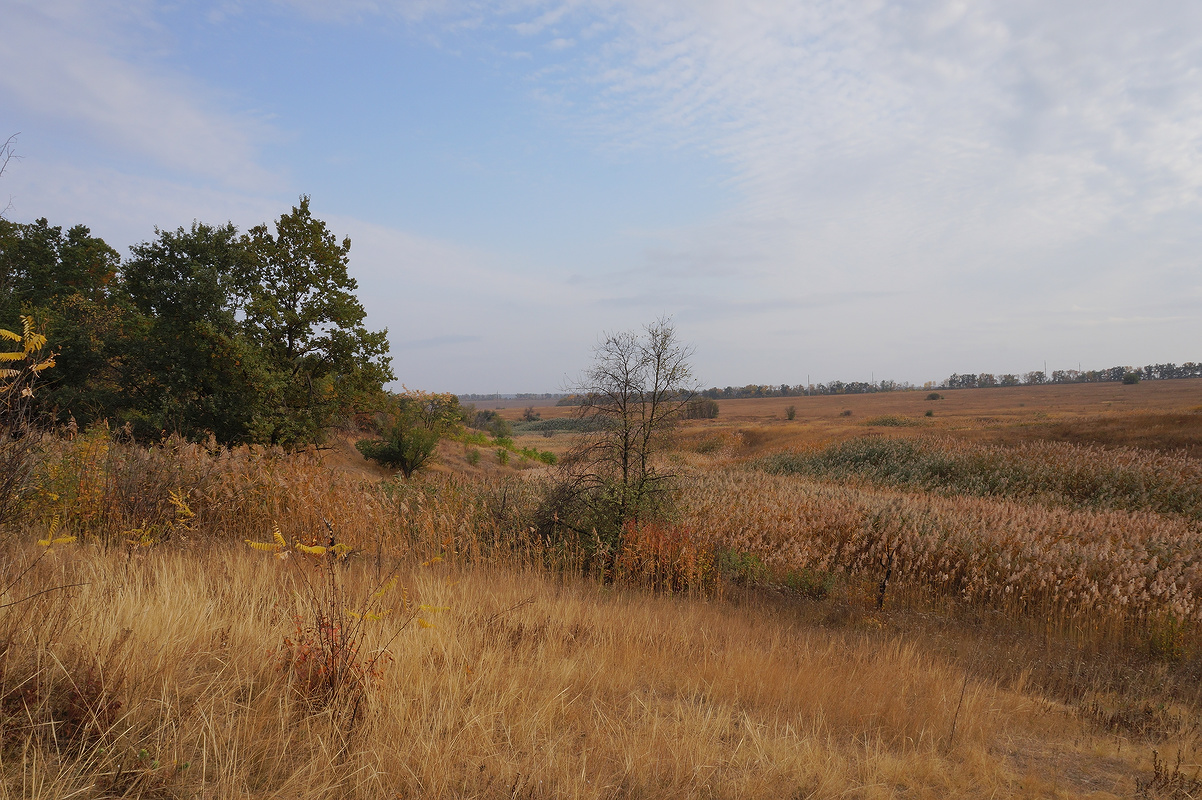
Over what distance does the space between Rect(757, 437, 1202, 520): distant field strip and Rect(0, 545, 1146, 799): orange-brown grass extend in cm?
1541

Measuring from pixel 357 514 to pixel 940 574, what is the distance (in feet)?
27.8

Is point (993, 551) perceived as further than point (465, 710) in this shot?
Yes

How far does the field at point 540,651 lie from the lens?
2809mm

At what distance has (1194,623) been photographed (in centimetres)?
752

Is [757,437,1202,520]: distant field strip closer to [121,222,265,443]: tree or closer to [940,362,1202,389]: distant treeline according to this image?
[121,222,265,443]: tree

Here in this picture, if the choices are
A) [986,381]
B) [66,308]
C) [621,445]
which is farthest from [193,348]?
[986,381]

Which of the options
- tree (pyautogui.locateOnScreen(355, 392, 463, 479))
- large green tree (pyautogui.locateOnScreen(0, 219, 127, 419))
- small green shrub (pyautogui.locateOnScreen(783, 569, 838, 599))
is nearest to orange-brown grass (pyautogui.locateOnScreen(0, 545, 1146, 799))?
small green shrub (pyautogui.locateOnScreen(783, 569, 838, 599))

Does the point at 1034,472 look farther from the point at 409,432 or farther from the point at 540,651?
the point at 409,432

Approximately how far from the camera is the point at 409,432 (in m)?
25.4

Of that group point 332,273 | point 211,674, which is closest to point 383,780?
point 211,674

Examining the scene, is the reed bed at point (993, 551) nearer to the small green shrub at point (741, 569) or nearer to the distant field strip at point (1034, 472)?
the small green shrub at point (741, 569)

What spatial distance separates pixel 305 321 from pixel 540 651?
1836 centimetres

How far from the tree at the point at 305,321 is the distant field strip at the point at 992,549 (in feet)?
42.3

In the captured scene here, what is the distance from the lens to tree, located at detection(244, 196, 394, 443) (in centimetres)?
1919
